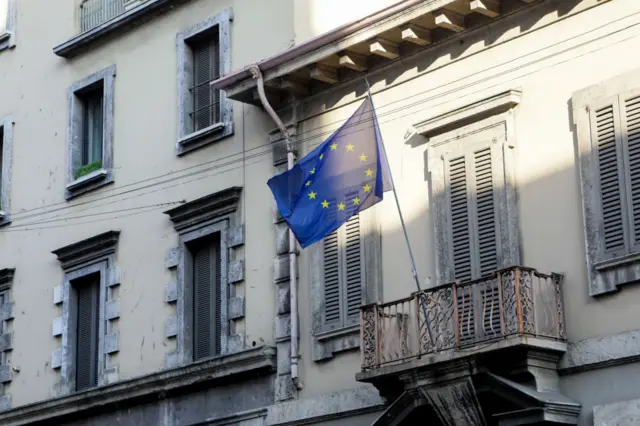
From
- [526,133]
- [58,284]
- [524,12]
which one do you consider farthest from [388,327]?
[58,284]

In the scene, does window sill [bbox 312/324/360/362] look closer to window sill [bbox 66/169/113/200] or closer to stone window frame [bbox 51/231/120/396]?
stone window frame [bbox 51/231/120/396]

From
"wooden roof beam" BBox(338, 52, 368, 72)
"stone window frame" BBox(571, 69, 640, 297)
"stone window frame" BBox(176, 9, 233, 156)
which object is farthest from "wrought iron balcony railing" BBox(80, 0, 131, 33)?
"stone window frame" BBox(571, 69, 640, 297)

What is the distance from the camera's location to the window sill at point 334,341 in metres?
21.7

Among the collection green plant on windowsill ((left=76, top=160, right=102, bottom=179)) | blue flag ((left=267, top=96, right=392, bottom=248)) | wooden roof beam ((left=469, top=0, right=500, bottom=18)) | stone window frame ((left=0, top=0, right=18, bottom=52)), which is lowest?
blue flag ((left=267, top=96, right=392, bottom=248))

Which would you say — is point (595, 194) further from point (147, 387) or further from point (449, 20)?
point (147, 387)

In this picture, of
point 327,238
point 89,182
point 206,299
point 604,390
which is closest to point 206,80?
point 89,182

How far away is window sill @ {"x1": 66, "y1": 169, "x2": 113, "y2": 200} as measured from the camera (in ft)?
88.0

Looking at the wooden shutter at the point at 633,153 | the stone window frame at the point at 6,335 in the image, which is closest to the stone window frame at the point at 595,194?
the wooden shutter at the point at 633,153

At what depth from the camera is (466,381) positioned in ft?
63.0

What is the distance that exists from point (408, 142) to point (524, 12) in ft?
8.47

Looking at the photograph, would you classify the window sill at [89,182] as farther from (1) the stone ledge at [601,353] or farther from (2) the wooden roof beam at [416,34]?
(1) the stone ledge at [601,353]

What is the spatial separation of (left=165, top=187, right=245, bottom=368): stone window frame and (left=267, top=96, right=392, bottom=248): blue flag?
2.62 m

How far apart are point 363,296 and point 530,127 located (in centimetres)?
362

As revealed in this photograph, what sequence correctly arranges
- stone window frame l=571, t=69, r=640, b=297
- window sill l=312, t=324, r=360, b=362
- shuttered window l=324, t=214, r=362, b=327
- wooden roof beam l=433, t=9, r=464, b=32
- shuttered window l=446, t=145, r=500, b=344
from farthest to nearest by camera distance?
shuttered window l=324, t=214, r=362, b=327, window sill l=312, t=324, r=360, b=362, wooden roof beam l=433, t=9, r=464, b=32, shuttered window l=446, t=145, r=500, b=344, stone window frame l=571, t=69, r=640, b=297
